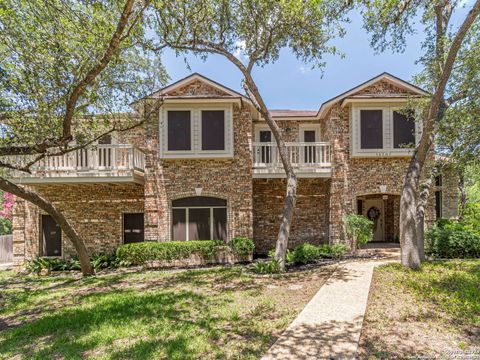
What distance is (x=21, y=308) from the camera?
21.9 feet

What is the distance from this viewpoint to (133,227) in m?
12.5

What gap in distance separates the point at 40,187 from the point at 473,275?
16.2 m

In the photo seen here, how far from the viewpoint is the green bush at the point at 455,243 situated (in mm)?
9508

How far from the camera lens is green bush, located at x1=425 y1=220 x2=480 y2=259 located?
951 centimetres

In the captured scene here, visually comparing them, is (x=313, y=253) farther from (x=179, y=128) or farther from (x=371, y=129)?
(x=179, y=128)

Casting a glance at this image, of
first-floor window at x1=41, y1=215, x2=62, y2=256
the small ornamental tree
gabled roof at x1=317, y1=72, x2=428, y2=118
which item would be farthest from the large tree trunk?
first-floor window at x1=41, y1=215, x2=62, y2=256

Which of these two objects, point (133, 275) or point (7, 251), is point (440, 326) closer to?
point (133, 275)

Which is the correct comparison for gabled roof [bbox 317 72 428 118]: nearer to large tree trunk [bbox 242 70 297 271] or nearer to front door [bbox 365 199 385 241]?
large tree trunk [bbox 242 70 297 271]

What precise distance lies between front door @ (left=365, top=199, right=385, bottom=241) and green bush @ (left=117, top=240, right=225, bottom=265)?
8.68 metres

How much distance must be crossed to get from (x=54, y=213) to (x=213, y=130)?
21.0 ft

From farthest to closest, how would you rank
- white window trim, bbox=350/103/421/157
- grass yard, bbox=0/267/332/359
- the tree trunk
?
white window trim, bbox=350/103/421/157
the tree trunk
grass yard, bbox=0/267/332/359

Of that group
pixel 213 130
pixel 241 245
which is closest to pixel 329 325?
pixel 241 245

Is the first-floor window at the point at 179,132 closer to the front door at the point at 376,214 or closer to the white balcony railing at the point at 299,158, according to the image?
the white balcony railing at the point at 299,158

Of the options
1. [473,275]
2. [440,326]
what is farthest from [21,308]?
[473,275]
